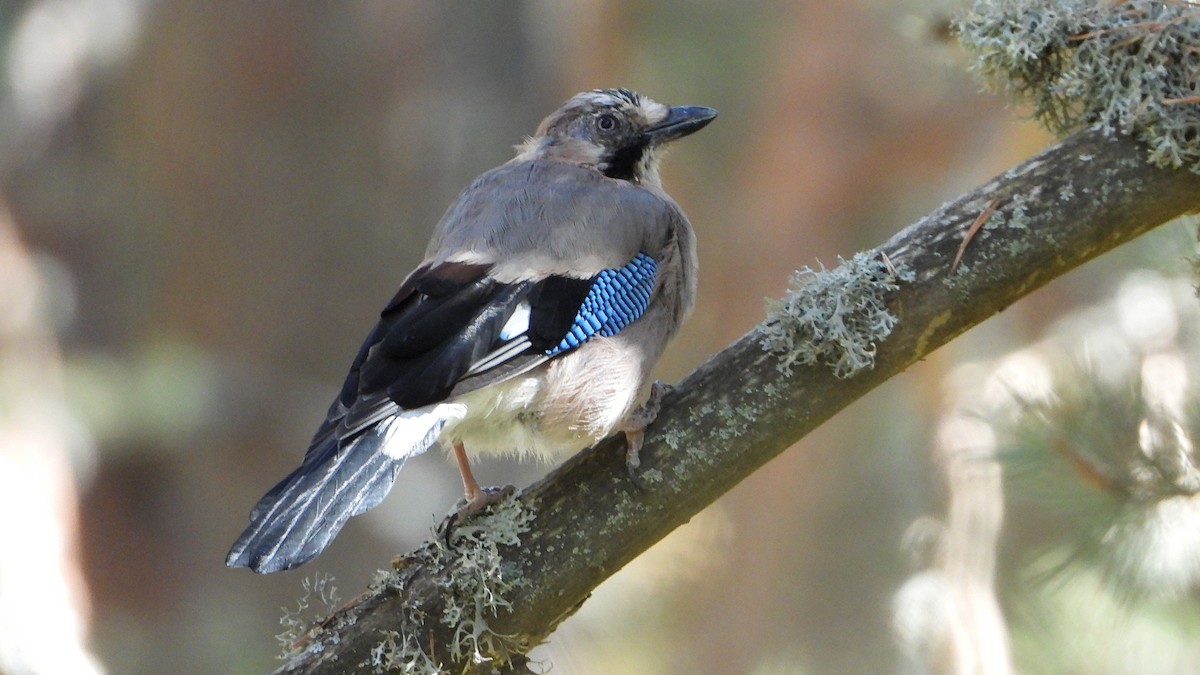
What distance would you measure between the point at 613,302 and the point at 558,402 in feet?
0.96

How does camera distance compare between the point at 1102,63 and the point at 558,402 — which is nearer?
the point at 1102,63

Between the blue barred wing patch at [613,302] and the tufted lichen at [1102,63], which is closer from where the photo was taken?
the tufted lichen at [1102,63]

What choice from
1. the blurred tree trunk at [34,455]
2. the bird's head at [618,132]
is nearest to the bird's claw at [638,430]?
the bird's head at [618,132]

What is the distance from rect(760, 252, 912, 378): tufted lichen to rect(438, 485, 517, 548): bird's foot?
2.07 feet

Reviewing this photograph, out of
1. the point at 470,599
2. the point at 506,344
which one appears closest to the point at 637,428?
the point at 506,344

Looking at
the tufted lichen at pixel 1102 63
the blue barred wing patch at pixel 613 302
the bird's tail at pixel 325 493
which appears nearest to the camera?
the bird's tail at pixel 325 493

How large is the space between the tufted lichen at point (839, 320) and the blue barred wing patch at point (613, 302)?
496mm

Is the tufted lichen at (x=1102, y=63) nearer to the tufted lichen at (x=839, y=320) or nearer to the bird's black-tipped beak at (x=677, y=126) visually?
the tufted lichen at (x=839, y=320)

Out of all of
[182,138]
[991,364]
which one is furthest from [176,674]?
[991,364]

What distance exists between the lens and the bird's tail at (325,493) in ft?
6.89

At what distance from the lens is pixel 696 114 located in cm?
356

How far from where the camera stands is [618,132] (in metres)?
3.55

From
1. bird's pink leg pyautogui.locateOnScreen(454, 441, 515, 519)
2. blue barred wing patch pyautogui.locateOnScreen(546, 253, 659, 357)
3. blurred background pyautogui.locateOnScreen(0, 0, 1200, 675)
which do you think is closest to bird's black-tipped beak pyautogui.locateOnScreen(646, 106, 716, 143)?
blue barred wing patch pyautogui.locateOnScreen(546, 253, 659, 357)

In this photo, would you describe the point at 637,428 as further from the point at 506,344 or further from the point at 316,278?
the point at 316,278
